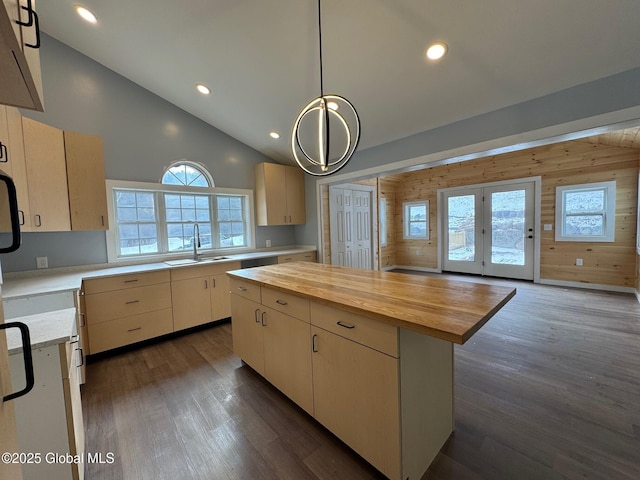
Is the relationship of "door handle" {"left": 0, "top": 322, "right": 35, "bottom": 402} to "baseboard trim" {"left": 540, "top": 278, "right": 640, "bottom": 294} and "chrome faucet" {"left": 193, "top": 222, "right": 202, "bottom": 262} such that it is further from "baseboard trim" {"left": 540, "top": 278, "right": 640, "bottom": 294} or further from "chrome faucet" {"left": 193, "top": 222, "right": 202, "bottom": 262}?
"baseboard trim" {"left": 540, "top": 278, "right": 640, "bottom": 294}

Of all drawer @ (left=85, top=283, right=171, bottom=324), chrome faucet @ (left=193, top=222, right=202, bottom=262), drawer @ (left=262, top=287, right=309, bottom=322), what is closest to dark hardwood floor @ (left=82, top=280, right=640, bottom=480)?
drawer @ (left=85, top=283, right=171, bottom=324)

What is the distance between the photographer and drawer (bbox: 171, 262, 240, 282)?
3188mm

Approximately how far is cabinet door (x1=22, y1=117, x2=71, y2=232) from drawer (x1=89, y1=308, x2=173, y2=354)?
3.52 feet

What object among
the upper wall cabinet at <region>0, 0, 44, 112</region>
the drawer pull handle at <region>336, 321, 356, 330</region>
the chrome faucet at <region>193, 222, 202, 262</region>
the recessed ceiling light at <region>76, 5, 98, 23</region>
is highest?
the recessed ceiling light at <region>76, 5, 98, 23</region>

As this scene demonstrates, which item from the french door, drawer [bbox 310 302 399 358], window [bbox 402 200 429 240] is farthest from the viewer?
window [bbox 402 200 429 240]

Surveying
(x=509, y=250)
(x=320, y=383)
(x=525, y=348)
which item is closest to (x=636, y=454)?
(x=525, y=348)

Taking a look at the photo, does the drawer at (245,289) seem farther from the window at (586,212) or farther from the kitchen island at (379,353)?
the window at (586,212)

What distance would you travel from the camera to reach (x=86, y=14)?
252 cm

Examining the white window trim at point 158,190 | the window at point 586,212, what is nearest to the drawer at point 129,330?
the white window trim at point 158,190

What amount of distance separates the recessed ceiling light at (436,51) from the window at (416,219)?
487 cm

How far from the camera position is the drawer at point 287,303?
170 cm

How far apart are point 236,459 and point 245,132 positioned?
153 inches

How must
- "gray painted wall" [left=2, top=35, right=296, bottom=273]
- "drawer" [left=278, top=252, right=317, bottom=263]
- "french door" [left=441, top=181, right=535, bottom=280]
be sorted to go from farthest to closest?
"french door" [left=441, top=181, right=535, bottom=280], "drawer" [left=278, top=252, right=317, bottom=263], "gray painted wall" [left=2, top=35, right=296, bottom=273]

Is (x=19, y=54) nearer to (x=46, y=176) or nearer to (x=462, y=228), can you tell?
(x=46, y=176)
